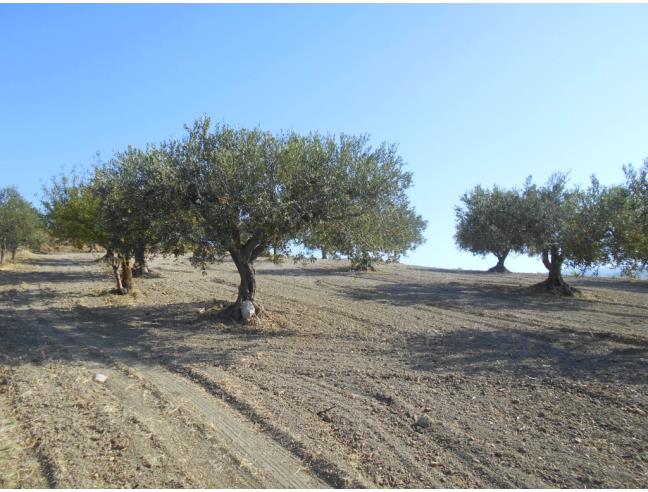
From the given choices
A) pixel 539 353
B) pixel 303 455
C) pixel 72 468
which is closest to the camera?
pixel 72 468

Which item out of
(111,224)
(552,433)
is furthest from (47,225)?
(552,433)

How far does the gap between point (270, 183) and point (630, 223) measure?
44.5 ft

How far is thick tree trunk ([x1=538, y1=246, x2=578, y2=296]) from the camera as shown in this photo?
2614cm

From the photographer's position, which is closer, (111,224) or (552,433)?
(552,433)

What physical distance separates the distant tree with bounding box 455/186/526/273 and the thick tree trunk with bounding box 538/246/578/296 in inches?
69.4

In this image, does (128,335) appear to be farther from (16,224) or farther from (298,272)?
(16,224)

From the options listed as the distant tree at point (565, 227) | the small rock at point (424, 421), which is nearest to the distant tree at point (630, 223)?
the distant tree at point (565, 227)

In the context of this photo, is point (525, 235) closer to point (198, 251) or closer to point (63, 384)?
point (198, 251)

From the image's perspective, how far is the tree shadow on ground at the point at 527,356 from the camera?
33.3ft

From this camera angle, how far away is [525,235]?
26.5m

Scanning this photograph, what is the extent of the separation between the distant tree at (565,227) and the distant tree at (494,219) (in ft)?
2.18

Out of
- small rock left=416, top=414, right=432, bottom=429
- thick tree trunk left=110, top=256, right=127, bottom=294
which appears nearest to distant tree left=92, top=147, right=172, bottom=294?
thick tree trunk left=110, top=256, right=127, bottom=294

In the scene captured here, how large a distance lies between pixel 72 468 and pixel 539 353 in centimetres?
1058

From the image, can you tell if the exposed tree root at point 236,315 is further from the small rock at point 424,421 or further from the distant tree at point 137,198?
the small rock at point 424,421
